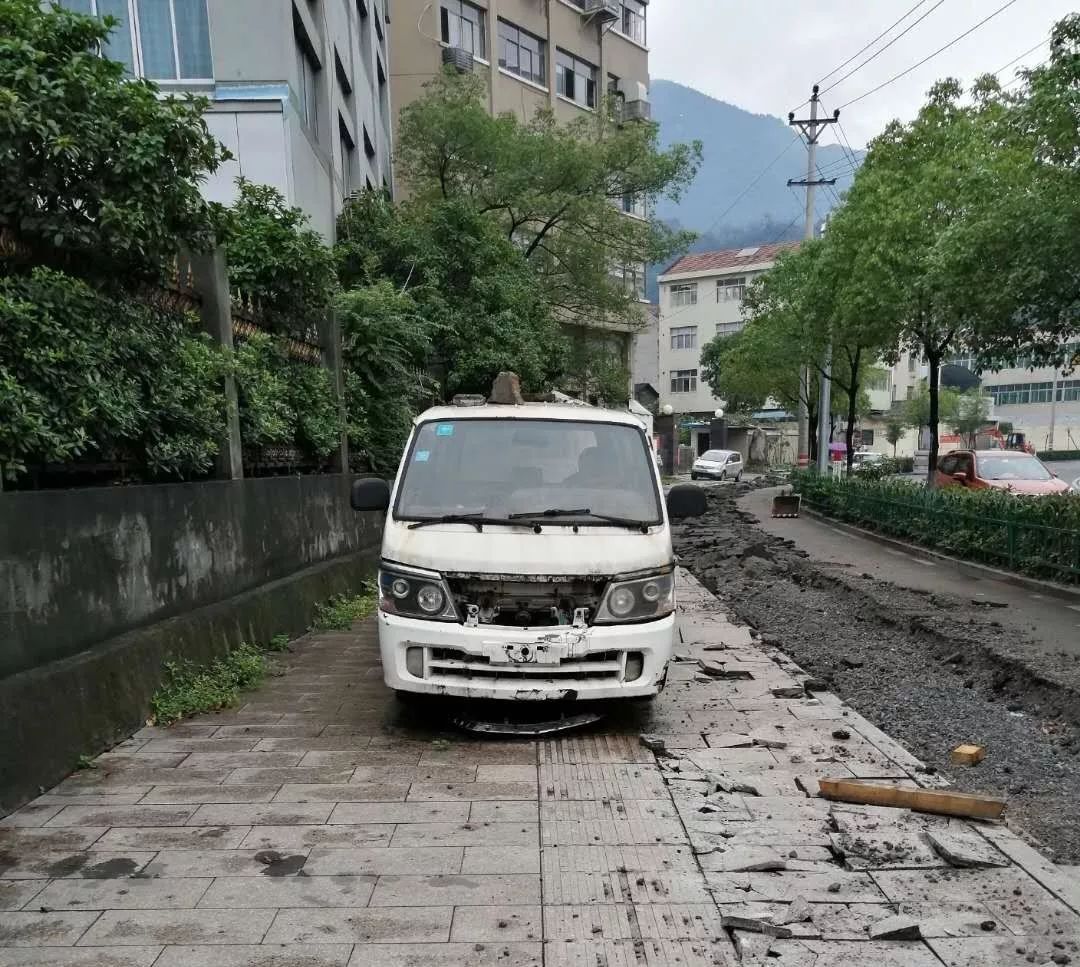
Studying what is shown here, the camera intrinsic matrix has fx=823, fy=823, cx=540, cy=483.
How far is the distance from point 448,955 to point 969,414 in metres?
70.6

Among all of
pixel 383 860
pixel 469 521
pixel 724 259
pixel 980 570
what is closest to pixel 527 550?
pixel 469 521

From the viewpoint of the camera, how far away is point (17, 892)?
→ 3.29 meters

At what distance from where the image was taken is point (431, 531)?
16.8 feet

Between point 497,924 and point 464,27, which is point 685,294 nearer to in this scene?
point 464,27

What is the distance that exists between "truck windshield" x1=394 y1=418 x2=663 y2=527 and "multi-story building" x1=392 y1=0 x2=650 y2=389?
801 inches

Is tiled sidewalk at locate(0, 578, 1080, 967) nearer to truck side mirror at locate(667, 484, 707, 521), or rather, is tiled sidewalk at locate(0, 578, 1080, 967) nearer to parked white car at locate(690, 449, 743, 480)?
truck side mirror at locate(667, 484, 707, 521)

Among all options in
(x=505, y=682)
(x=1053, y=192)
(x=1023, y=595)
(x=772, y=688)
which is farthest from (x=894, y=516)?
(x=505, y=682)

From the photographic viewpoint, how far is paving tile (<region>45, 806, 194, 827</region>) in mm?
3910

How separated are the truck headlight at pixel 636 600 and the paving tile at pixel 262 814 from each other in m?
1.83

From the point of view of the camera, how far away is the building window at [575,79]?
34.6m

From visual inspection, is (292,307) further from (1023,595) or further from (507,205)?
(507,205)

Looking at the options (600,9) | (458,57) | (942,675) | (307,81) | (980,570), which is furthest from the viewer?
(600,9)

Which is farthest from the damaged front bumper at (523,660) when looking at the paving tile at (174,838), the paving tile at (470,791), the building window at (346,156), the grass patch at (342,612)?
the building window at (346,156)

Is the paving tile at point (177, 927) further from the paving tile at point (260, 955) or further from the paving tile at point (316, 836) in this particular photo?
the paving tile at point (316, 836)
